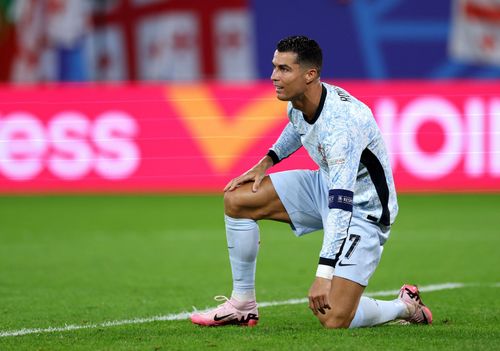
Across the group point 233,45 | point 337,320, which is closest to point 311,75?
point 337,320

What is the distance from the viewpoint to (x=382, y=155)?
6328mm

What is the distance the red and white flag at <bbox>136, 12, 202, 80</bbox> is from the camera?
68.4 feet

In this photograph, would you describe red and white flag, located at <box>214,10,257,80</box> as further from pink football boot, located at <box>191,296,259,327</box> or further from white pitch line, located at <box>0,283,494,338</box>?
pink football boot, located at <box>191,296,259,327</box>

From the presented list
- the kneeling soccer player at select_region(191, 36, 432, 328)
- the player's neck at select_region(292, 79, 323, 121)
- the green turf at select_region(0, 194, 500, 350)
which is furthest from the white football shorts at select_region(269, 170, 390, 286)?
the player's neck at select_region(292, 79, 323, 121)

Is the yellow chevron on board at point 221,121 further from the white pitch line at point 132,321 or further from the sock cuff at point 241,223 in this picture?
the sock cuff at point 241,223

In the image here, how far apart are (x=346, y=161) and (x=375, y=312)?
3.21ft

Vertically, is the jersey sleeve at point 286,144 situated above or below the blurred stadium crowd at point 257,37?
below

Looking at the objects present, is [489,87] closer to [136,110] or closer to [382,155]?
[136,110]

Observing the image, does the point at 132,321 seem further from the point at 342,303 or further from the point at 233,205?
the point at 342,303

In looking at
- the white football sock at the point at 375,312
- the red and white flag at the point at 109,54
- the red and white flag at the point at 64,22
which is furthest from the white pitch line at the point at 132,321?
the red and white flag at the point at 109,54

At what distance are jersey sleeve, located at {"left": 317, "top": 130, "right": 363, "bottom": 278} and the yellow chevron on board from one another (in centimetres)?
934

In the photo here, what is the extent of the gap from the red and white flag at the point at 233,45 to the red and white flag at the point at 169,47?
1.26 ft

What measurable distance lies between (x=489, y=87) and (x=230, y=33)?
676 cm

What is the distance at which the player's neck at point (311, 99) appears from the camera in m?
6.21
